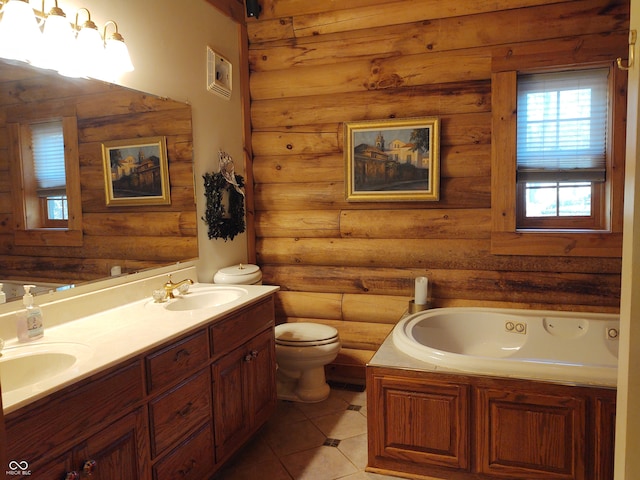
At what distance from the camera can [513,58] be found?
2889 millimetres

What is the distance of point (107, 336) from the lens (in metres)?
1.76

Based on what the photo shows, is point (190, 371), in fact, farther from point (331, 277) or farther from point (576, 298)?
point (576, 298)

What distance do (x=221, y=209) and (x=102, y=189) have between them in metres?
0.93

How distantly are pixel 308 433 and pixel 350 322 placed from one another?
3.06 feet

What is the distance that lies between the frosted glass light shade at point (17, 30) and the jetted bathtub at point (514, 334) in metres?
2.14

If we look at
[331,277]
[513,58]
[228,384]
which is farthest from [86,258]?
[513,58]

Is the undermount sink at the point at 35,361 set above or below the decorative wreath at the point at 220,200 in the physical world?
below

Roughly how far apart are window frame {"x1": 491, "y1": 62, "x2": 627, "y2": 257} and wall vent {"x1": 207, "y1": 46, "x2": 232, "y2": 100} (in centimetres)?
177

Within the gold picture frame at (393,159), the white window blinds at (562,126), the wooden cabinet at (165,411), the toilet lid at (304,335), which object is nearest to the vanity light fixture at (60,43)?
the wooden cabinet at (165,411)

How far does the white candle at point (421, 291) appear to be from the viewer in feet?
10.1

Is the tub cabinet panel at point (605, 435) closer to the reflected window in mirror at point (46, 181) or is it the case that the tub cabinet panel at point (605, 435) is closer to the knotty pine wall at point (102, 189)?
the knotty pine wall at point (102, 189)

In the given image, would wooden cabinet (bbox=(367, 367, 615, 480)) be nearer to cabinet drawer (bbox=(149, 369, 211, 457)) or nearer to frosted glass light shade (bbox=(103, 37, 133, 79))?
cabinet drawer (bbox=(149, 369, 211, 457))

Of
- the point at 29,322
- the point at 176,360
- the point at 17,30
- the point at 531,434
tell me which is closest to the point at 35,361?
the point at 29,322

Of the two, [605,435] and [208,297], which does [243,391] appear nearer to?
[208,297]
